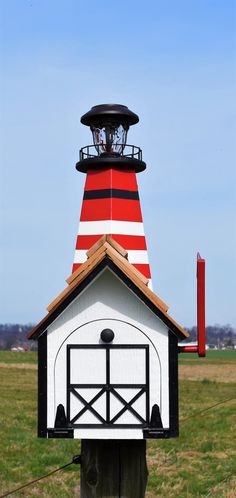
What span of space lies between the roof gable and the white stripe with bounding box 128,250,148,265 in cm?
126

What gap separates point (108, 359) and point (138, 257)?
5.76ft

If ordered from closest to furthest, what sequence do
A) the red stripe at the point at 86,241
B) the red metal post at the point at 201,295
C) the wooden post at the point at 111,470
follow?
the wooden post at the point at 111,470
the red metal post at the point at 201,295
the red stripe at the point at 86,241

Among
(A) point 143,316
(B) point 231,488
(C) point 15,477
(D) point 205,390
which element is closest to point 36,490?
(C) point 15,477

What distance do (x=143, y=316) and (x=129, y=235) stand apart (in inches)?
62.7

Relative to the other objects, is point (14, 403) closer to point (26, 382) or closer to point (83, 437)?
point (26, 382)

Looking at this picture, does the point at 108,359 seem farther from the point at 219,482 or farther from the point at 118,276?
the point at 219,482

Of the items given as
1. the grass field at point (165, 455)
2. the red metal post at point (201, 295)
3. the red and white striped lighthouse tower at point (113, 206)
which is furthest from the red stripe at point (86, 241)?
the grass field at point (165, 455)

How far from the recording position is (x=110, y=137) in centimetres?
945

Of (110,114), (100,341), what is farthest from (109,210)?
(100,341)

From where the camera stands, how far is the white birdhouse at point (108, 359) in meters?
7.24

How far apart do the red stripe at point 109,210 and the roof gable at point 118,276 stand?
134cm

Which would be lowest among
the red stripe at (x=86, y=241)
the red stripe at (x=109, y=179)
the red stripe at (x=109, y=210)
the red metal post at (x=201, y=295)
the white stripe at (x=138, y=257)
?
the red metal post at (x=201, y=295)

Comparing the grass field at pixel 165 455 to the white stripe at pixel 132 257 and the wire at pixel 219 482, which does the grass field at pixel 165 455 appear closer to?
the wire at pixel 219 482

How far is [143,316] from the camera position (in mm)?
7336
